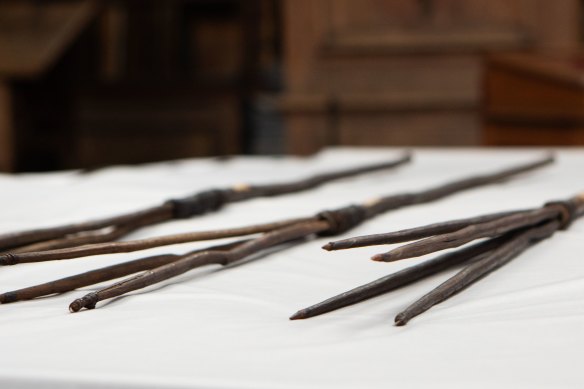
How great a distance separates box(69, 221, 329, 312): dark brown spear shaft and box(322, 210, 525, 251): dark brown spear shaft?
21 cm

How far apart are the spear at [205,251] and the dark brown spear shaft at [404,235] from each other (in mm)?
216

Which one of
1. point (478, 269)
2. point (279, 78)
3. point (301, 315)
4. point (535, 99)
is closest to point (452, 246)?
point (478, 269)

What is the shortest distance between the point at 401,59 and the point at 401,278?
377 cm

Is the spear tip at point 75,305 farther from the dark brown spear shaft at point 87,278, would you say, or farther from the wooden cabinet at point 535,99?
the wooden cabinet at point 535,99

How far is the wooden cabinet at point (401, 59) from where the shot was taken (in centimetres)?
450

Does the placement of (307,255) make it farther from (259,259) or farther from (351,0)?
(351,0)

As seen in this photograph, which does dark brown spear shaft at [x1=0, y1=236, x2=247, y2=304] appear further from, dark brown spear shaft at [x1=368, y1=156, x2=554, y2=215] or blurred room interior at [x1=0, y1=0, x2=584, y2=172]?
blurred room interior at [x1=0, y1=0, x2=584, y2=172]

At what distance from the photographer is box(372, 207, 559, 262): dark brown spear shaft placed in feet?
2.67

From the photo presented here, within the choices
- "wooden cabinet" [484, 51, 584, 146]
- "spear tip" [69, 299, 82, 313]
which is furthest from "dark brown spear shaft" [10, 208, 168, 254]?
"wooden cabinet" [484, 51, 584, 146]

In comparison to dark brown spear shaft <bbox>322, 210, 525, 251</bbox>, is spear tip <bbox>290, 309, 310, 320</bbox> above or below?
below

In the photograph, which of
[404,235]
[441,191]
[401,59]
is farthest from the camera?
[401,59]

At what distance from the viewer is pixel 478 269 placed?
957 mm

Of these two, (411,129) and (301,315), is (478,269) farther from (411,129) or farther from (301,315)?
(411,129)

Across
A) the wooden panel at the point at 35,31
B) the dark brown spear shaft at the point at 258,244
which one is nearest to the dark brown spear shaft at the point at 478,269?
the dark brown spear shaft at the point at 258,244
